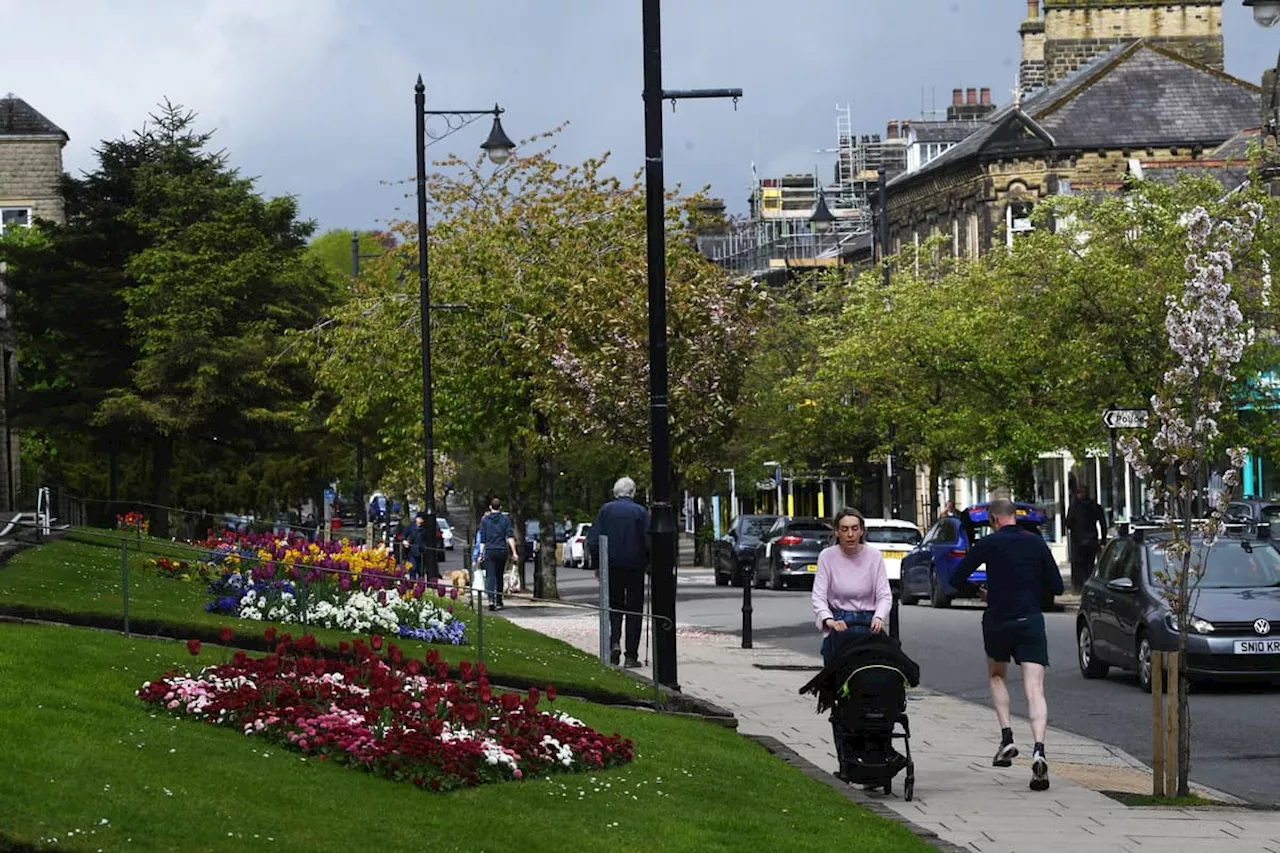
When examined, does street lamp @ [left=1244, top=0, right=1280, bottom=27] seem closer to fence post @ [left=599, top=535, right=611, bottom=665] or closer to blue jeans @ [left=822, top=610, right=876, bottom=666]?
fence post @ [left=599, top=535, right=611, bottom=665]

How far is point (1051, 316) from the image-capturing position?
39562mm

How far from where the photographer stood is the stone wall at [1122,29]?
3100 inches

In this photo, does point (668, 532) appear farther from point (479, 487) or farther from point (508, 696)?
point (479, 487)

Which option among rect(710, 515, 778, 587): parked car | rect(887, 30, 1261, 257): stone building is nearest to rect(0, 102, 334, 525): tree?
rect(710, 515, 778, 587): parked car

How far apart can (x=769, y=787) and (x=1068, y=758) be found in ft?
14.4

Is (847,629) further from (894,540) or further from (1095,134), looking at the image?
(1095,134)

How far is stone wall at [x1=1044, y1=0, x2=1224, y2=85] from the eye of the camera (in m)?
78.8

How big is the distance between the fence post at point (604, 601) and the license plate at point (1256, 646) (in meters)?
5.71

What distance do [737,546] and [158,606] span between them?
35887mm

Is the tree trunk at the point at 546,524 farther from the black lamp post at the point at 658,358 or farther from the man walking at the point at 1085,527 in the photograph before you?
the black lamp post at the point at 658,358

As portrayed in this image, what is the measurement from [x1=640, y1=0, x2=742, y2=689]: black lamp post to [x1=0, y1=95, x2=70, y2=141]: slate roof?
63.5m

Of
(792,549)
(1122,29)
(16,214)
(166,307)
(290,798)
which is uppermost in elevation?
(1122,29)

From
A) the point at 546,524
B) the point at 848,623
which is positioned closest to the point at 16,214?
the point at 546,524

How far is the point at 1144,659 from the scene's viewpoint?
839 inches
